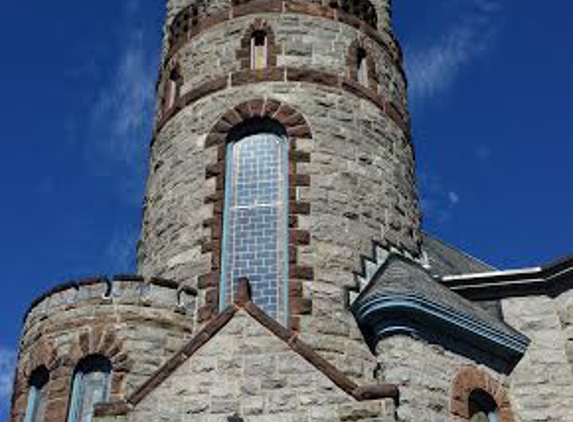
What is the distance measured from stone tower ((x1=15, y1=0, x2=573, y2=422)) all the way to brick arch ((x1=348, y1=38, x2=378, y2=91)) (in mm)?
48

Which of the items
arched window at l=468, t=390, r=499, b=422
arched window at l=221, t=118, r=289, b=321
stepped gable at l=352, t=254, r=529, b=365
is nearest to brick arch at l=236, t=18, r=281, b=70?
arched window at l=221, t=118, r=289, b=321

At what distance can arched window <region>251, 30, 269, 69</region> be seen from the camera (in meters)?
17.7

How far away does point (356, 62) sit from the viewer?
18.3m

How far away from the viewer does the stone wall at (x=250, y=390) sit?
10.9m

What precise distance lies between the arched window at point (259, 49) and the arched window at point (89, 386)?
691 centimetres

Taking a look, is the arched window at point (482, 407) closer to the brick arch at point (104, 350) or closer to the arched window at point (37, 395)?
the brick arch at point (104, 350)

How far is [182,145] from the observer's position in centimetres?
1733

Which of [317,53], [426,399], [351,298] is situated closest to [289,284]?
[351,298]

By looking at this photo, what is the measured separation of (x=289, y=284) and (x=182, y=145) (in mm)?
4325

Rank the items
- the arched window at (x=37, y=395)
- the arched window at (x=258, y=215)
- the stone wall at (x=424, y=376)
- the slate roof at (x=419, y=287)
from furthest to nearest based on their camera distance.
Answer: the arched window at (x=258, y=215), the arched window at (x=37, y=395), the slate roof at (x=419, y=287), the stone wall at (x=424, y=376)

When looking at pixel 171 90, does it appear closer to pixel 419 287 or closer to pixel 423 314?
pixel 419 287

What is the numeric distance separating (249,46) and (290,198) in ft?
13.3

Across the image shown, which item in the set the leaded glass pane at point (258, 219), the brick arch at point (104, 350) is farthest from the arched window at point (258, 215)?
the brick arch at point (104, 350)

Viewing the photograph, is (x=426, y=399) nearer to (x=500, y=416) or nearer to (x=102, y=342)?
(x=500, y=416)
